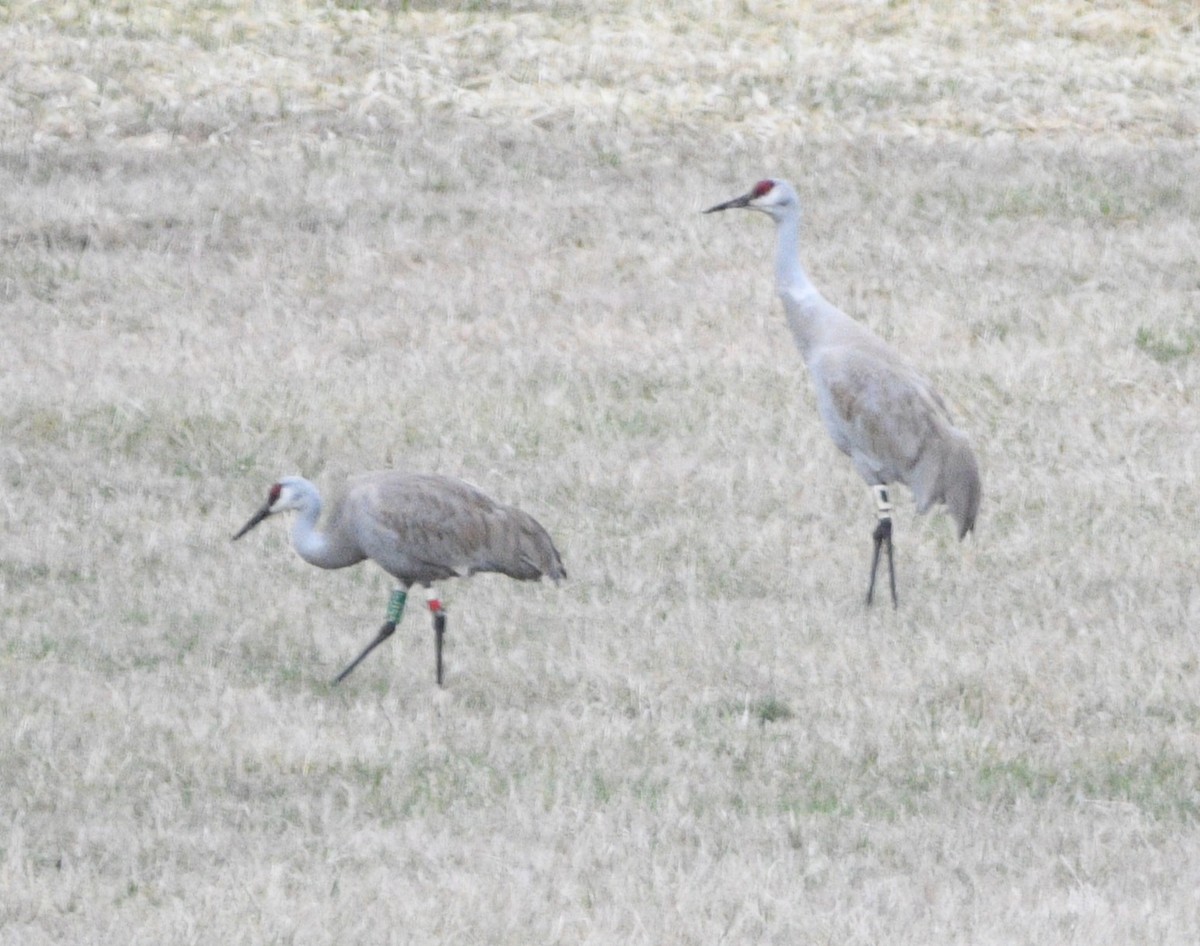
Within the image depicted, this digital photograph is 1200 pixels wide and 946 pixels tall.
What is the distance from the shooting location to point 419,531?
7777 millimetres

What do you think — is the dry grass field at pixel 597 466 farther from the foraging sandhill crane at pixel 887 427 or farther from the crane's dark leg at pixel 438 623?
the foraging sandhill crane at pixel 887 427

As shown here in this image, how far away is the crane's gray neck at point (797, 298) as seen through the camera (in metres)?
9.66

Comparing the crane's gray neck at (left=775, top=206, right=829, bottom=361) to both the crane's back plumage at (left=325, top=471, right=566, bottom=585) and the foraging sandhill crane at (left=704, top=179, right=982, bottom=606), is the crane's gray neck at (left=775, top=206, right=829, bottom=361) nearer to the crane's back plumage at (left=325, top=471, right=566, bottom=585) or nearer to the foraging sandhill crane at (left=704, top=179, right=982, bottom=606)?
the foraging sandhill crane at (left=704, top=179, right=982, bottom=606)

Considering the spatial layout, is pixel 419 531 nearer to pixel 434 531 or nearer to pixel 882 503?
pixel 434 531

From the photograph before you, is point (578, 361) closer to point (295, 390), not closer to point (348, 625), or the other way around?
point (295, 390)

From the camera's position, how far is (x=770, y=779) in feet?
22.1

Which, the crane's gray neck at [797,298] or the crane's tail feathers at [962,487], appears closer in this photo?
the crane's tail feathers at [962,487]

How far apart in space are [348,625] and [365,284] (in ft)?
21.0

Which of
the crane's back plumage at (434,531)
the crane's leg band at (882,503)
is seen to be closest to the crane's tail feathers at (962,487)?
the crane's leg band at (882,503)

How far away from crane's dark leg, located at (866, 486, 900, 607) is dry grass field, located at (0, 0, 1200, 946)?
28cm

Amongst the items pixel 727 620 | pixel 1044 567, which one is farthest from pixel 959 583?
pixel 727 620

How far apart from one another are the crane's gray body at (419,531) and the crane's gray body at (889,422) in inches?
69.7

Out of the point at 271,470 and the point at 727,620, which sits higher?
the point at 727,620

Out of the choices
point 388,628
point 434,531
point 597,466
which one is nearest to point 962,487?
point 597,466
